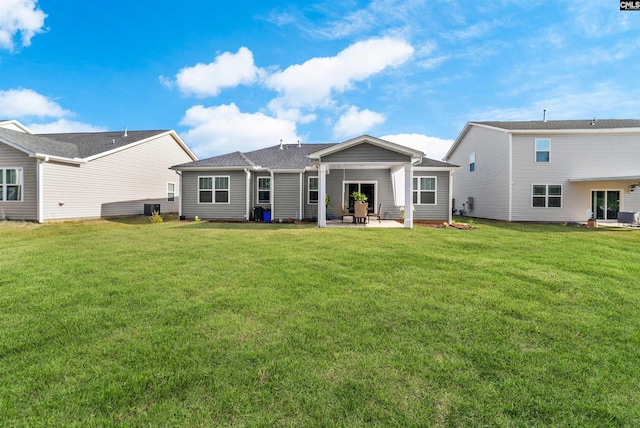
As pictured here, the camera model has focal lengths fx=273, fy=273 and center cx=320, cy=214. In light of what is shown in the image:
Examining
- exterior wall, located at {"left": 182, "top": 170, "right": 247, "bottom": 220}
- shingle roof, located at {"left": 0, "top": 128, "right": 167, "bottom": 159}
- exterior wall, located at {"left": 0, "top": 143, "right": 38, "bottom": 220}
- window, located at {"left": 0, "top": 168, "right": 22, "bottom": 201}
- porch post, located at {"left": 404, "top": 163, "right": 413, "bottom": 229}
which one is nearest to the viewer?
porch post, located at {"left": 404, "top": 163, "right": 413, "bottom": 229}

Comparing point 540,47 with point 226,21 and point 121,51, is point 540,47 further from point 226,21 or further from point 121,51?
point 121,51

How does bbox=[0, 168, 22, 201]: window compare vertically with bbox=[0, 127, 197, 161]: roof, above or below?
below

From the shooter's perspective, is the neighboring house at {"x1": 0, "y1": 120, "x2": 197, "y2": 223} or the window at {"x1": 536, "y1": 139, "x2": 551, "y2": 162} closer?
the neighboring house at {"x1": 0, "y1": 120, "x2": 197, "y2": 223}

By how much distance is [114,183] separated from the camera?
17688mm

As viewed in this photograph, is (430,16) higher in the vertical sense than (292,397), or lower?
higher

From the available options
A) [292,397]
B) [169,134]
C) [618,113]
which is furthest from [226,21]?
[618,113]

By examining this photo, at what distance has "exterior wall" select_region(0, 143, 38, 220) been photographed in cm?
1374

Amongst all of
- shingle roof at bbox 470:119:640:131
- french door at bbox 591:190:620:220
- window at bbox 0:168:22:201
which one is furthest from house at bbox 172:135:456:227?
french door at bbox 591:190:620:220

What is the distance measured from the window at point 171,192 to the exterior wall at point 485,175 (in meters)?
21.8

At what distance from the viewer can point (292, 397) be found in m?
2.20

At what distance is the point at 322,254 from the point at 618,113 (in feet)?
87.9

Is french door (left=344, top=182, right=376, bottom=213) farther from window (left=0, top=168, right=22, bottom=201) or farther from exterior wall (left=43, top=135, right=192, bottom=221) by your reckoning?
window (left=0, top=168, right=22, bottom=201)

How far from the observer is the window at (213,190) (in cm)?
1642

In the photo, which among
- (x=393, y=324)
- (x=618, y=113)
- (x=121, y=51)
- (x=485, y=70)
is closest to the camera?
(x=393, y=324)
